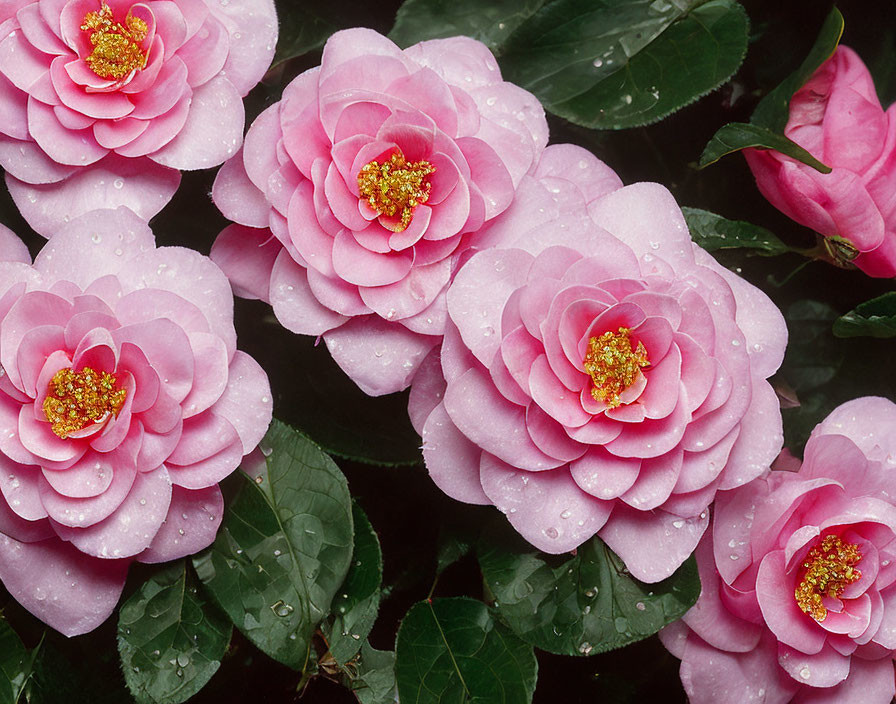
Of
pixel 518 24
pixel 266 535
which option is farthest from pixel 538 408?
pixel 518 24

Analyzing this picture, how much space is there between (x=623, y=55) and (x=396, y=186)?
9.1 inches

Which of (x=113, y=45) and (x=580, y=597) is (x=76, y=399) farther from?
(x=580, y=597)

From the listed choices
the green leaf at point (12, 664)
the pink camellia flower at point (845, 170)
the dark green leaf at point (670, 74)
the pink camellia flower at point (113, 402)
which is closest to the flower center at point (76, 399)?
the pink camellia flower at point (113, 402)

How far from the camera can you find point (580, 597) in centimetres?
60

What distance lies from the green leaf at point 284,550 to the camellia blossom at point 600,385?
0.09 metres

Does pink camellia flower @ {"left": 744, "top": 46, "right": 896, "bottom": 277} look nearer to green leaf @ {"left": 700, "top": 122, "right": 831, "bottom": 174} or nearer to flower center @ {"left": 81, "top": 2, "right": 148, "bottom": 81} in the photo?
green leaf @ {"left": 700, "top": 122, "right": 831, "bottom": 174}

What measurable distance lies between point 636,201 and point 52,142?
35cm

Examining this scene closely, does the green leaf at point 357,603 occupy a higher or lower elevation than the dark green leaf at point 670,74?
lower

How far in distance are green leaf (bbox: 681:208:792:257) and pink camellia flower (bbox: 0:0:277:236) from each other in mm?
325

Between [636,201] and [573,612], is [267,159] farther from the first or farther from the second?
[573,612]

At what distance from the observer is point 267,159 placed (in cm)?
55

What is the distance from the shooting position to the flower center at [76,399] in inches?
20.1

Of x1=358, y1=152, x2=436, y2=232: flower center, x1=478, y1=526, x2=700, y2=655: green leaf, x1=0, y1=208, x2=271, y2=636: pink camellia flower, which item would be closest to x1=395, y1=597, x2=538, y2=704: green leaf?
x1=478, y1=526, x2=700, y2=655: green leaf

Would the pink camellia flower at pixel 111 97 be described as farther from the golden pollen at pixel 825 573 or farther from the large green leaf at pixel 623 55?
the golden pollen at pixel 825 573
